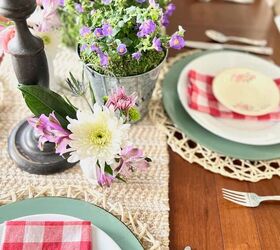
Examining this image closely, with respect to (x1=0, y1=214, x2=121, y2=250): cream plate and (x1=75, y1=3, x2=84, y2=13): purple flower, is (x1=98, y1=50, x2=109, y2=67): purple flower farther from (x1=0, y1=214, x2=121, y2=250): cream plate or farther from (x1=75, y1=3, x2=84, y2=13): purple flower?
(x1=0, y1=214, x2=121, y2=250): cream plate

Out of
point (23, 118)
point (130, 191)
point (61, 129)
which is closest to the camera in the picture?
point (61, 129)

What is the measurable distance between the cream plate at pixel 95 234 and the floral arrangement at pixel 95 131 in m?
0.08

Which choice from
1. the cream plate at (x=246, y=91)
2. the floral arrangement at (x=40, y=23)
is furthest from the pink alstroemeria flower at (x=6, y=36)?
the cream plate at (x=246, y=91)

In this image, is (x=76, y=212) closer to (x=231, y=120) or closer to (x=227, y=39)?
(x=231, y=120)

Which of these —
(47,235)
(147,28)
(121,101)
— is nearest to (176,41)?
(147,28)

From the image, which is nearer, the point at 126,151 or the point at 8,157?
the point at 126,151

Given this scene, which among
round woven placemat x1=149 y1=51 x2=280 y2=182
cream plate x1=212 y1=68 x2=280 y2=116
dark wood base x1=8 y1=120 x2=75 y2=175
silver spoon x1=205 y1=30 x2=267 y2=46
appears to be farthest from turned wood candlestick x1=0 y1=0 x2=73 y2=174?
silver spoon x1=205 y1=30 x2=267 y2=46

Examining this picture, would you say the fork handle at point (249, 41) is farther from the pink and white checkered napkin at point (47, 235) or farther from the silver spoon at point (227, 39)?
the pink and white checkered napkin at point (47, 235)

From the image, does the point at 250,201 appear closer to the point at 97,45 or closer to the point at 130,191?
the point at 130,191

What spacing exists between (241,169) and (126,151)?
28cm

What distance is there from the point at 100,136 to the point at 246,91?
0.45 metres

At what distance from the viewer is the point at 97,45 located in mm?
696

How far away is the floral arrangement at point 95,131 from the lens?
0.60 meters

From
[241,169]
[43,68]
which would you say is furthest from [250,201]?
[43,68]
